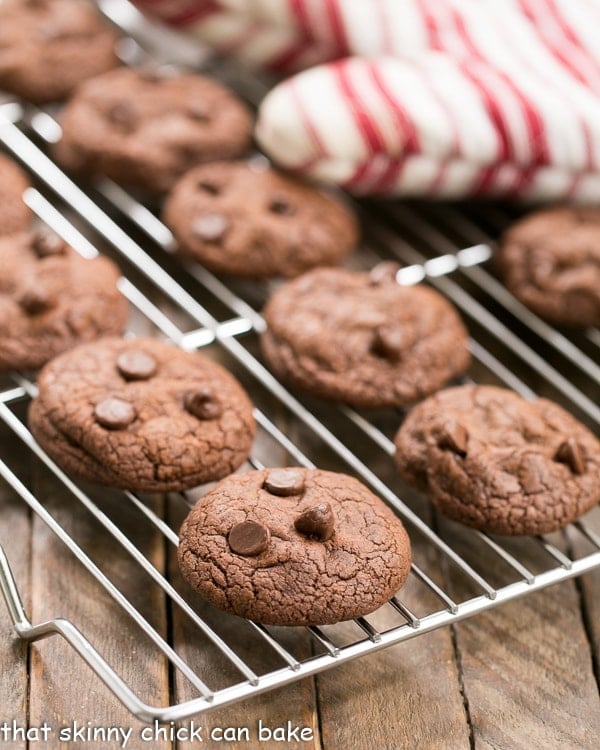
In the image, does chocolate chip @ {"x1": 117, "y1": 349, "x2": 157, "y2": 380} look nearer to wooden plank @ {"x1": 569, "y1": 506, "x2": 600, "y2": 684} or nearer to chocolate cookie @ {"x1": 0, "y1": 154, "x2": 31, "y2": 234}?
chocolate cookie @ {"x1": 0, "y1": 154, "x2": 31, "y2": 234}


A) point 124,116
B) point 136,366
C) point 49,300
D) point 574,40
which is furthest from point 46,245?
point 574,40

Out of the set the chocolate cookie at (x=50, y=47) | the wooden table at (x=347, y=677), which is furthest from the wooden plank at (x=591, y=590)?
the chocolate cookie at (x=50, y=47)

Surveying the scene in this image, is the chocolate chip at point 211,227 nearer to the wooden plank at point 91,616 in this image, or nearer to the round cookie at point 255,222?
the round cookie at point 255,222

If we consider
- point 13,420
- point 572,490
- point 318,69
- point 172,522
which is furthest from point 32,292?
point 572,490

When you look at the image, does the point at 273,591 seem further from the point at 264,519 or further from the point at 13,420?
the point at 13,420

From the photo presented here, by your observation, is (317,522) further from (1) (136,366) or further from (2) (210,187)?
(2) (210,187)

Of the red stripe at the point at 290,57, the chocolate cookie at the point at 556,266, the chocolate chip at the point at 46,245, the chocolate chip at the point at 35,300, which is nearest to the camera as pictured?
the chocolate chip at the point at 35,300
